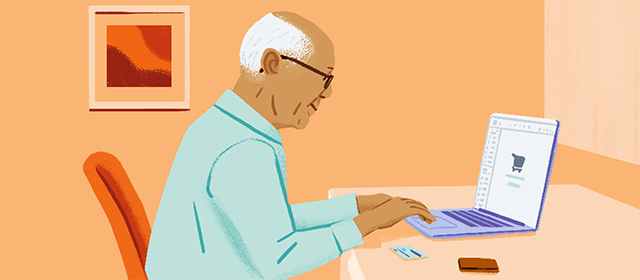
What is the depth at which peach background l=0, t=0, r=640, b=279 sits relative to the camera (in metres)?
1.97

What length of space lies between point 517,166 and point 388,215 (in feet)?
1.73

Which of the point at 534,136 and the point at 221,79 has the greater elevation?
the point at 221,79

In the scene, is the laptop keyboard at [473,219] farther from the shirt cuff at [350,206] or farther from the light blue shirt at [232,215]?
the light blue shirt at [232,215]

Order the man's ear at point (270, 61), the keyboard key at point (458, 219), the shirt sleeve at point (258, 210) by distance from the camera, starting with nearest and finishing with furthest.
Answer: the shirt sleeve at point (258, 210), the man's ear at point (270, 61), the keyboard key at point (458, 219)

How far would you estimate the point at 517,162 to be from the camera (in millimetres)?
1455

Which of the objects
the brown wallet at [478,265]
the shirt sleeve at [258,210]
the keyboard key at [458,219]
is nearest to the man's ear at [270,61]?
the shirt sleeve at [258,210]

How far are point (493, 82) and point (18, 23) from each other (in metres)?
2.03

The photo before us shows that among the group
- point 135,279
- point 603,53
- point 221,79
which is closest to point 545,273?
point 603,53

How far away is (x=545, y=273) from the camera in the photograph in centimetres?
102

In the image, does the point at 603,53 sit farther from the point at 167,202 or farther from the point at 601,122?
the point at 167,202

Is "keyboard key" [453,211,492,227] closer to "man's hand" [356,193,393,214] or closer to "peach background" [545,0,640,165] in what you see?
"man's hand" [356,193,393,214]

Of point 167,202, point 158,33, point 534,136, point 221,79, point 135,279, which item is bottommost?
point 135,279

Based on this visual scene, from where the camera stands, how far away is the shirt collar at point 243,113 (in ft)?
3.38

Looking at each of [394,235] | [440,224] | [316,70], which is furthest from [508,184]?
[316,70]
